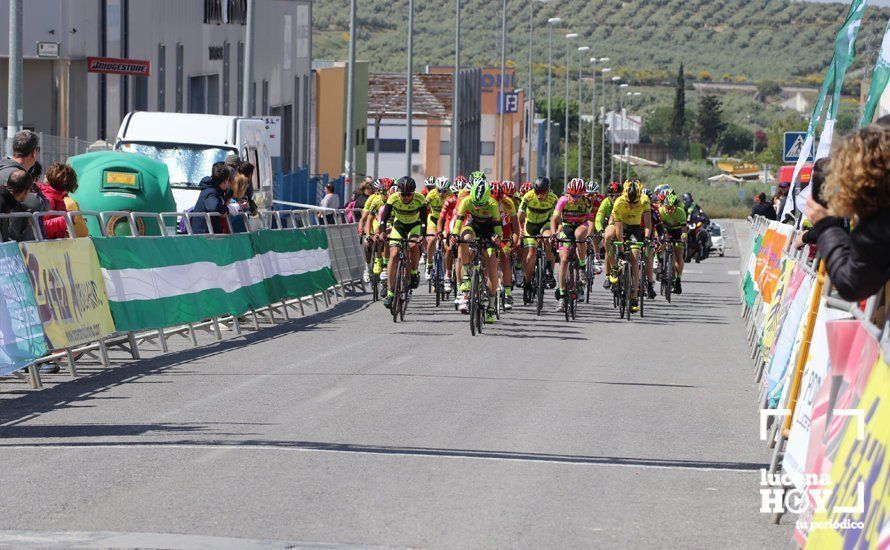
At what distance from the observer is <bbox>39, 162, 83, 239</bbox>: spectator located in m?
14.1

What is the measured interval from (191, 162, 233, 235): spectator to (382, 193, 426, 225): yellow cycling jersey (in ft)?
9.73

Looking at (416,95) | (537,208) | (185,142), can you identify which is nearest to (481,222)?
(537,208)

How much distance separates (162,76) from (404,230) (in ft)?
85.9

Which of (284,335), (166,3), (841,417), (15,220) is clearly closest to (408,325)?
(284,335)

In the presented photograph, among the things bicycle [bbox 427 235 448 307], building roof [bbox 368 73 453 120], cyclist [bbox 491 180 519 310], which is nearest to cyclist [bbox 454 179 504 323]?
cyclist [bbox 491 180 519 310]

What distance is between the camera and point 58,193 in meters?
14.6

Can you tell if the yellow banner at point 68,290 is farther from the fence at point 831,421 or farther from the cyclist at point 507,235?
the cyclist at point 507,235

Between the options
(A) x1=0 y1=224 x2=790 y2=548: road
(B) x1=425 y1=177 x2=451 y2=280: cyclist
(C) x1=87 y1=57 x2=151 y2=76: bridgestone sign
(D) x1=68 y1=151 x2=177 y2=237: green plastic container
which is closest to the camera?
(A) x1=0 y1=224 x2=790 y2=548: road

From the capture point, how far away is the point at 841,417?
6.36 metres

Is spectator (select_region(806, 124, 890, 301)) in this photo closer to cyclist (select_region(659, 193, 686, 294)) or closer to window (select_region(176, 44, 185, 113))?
cyclist (select_region(659, 193, 686, 294))

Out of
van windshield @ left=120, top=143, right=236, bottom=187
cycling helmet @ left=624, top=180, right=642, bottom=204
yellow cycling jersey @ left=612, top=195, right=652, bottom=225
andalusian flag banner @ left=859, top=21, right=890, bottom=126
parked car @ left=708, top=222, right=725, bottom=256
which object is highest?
andalusian flag banner @ left=859, top=21, right=890, bottom=126

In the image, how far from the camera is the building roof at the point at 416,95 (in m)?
98.9

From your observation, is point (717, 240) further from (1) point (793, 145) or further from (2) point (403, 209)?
(2) point (403, 209)

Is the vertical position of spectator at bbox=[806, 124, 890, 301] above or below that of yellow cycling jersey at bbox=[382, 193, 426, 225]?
above
